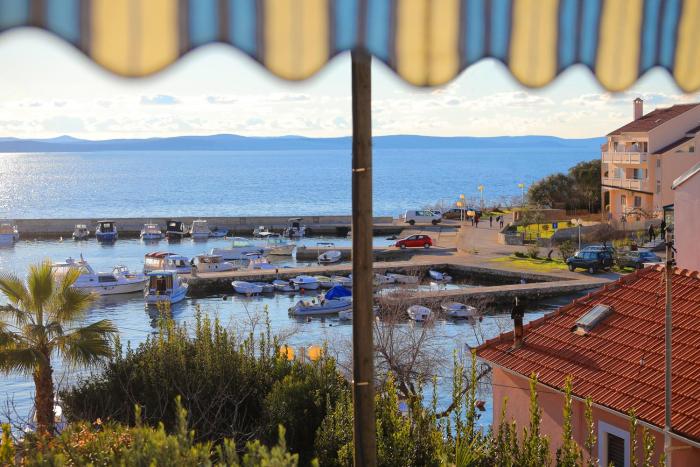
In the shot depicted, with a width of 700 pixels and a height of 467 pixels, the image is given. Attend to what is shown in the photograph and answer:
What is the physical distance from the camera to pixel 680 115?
52031 millimetres

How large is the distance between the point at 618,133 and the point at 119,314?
32.4m

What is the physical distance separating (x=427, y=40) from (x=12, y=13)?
1.34 m

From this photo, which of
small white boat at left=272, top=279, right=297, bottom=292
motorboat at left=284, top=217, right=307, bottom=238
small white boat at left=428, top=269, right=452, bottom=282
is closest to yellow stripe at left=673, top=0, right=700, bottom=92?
small white boat at left=272, top=279, right=297, bottom=292

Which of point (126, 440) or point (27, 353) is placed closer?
point (126, 440)

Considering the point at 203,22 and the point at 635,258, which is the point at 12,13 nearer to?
the point at 203,22

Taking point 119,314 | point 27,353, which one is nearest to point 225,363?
point 27,353

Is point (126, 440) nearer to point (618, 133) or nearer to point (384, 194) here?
point (618, 133)

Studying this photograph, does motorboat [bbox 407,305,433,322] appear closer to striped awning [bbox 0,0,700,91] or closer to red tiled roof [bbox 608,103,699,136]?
red tiled roof [bbox 608,103,699,136]

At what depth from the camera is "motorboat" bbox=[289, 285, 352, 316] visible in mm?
39906

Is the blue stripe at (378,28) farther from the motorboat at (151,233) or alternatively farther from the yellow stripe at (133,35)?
the motorboat at (151,233)

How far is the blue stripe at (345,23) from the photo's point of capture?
2.86 meters

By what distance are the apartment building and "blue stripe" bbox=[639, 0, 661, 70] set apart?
50.2 metres

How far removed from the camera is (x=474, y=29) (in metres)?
3.09

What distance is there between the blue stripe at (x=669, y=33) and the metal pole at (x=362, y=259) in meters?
1.21
